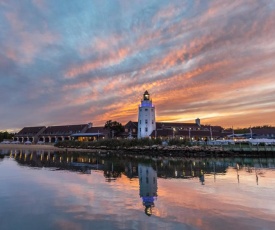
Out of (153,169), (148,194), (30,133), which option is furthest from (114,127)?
(148,194)

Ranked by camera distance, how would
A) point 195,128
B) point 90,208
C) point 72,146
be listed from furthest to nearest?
point 195,128 → point 72,146 → point 90,208

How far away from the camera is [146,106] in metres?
82.5

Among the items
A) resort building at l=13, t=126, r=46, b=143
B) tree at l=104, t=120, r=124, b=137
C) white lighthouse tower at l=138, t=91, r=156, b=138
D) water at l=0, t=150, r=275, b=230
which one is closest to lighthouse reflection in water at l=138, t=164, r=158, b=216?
water at l=0, t=150, r=275, b=230

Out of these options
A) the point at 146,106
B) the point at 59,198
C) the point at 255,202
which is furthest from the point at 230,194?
the point at 146,106

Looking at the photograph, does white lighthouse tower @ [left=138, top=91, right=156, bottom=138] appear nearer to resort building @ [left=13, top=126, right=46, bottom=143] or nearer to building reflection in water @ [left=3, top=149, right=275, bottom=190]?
building reflection in water @ [left=3, top=149, right=275, bottom=190]

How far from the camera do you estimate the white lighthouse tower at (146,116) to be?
82688 mm

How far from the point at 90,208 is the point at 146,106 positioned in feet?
229

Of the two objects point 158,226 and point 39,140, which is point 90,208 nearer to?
point 158,226

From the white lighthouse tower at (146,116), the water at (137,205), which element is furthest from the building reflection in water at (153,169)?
the white lighthouse tower at (146,116)

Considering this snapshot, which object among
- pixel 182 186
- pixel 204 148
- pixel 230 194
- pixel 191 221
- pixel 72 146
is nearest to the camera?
pixel 191 221

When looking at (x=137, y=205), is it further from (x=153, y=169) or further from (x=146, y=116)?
(x=146, y=116)

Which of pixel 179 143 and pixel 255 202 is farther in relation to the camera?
pixel 179 143

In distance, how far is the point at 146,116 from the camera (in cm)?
8338

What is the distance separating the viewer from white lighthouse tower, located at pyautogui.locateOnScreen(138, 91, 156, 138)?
8269cm
